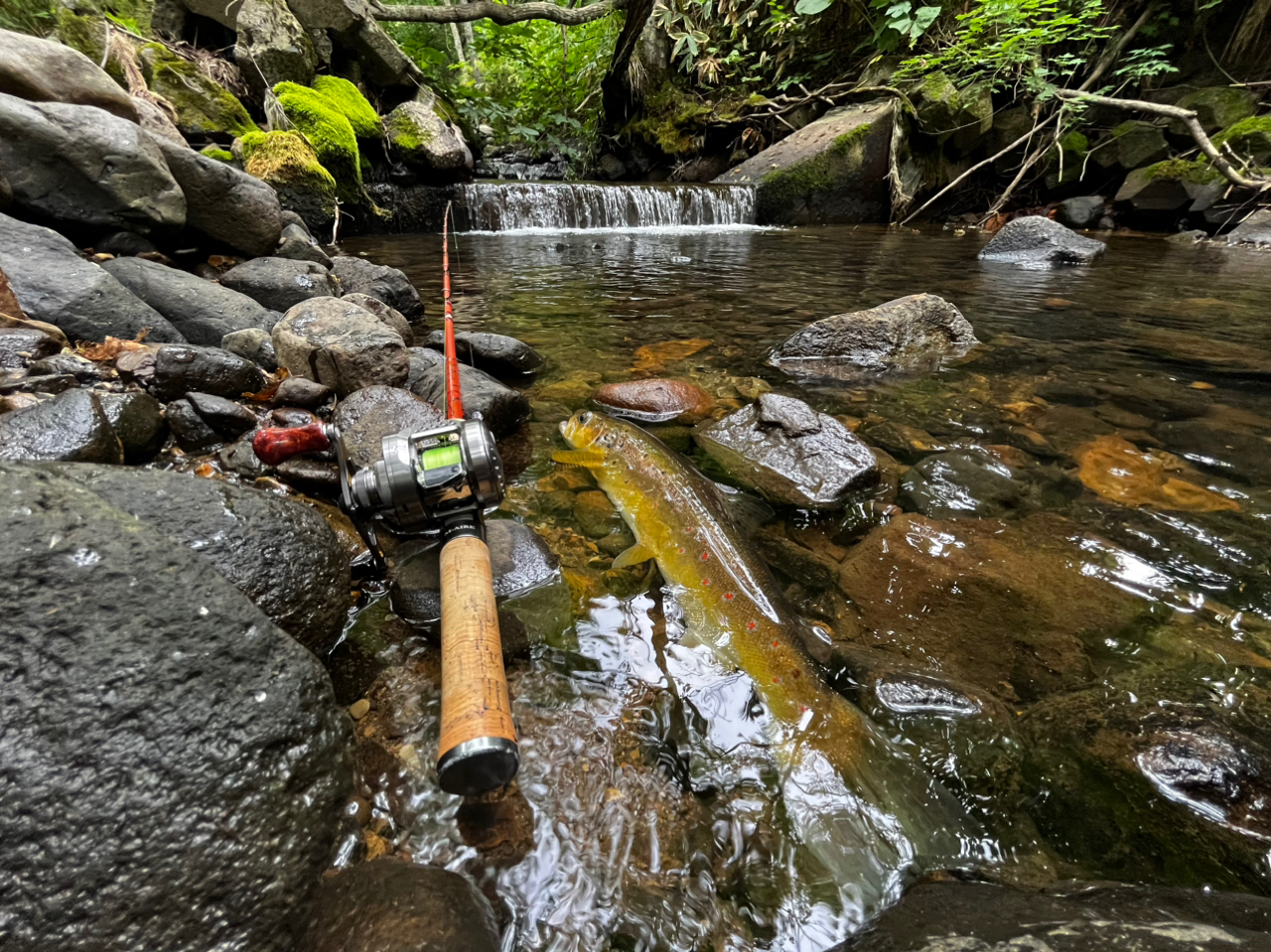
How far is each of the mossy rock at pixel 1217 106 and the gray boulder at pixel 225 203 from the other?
16366mm

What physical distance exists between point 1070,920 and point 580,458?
2.72m

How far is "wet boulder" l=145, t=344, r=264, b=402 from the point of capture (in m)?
3.36

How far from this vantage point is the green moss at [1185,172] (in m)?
11.7

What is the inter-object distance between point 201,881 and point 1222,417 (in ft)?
17.6

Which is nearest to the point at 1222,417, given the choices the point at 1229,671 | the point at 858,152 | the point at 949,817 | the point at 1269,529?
the point at 1269,529

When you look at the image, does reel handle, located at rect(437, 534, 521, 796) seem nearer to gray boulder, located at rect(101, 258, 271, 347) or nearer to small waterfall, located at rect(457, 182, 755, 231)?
gray boulder, located at rect(101, 258, 271, 347)

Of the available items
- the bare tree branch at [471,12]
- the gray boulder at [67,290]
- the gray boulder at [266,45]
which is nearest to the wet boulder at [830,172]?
the bare tree branch at [471,12]

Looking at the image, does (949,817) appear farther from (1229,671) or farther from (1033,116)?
(1033,116)

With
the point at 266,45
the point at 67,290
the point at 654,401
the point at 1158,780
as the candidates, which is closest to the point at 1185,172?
the point at 654,401

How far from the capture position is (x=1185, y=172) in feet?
39.3

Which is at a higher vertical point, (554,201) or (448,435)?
(554,201)

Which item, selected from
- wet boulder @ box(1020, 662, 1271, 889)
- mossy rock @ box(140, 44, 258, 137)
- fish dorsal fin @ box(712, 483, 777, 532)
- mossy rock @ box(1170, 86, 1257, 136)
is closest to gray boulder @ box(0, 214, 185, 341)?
fish dorsal fin @ box(712, 483, 777, 532)

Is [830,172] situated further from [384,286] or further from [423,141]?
[384,286]

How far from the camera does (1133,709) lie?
1911mm
